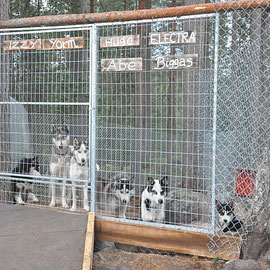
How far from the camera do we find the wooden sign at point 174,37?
345 cm

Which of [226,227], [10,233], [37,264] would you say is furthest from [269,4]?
[10,233]

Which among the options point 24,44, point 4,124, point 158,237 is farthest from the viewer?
point 4,124

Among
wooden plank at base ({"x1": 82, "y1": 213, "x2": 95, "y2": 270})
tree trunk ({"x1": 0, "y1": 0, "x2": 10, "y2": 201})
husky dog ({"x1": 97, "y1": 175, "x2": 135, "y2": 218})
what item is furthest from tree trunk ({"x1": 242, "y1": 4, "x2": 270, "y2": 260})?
tree trunk ({"x1": 0, "y1": 0, "x2": 10, "y2": 201})

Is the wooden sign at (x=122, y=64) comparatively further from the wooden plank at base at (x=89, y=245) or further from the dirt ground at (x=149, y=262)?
the dirt ground at (x=149, y=262)

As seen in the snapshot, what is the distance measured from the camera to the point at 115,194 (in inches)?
201

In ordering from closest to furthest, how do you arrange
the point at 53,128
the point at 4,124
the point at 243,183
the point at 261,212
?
the point at 261,212 → the point at 243,183 → the point at 4,124 → the point at 53,128

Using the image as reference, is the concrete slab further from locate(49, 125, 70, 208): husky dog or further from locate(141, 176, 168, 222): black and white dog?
locate(141, 176, 168, 222): black and white dog

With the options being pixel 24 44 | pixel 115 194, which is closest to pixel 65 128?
pixel 115 194

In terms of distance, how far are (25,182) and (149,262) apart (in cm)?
283

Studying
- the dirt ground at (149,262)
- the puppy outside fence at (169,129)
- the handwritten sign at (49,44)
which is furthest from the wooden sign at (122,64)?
the dirt ground at (149,262)

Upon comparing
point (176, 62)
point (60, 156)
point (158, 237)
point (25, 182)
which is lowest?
point (158, 237)

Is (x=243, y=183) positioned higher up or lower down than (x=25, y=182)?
higher up

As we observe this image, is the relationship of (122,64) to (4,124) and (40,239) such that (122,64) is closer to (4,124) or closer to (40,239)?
(40,239)

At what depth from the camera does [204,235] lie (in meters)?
3.52
